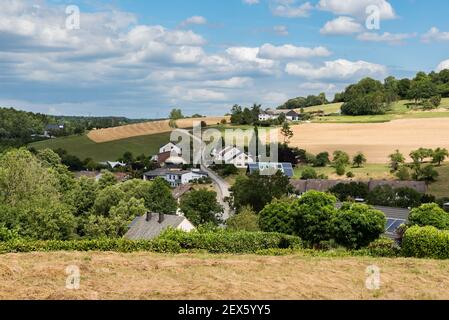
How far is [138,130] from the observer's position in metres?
165

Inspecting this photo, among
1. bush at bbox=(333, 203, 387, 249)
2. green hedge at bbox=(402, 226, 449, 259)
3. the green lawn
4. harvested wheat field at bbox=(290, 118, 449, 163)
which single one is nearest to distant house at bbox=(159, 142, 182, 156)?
harvested wheat field at bbox=(290, 118, 449, 163)

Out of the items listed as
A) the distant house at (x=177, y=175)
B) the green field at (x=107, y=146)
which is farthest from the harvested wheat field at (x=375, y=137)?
the green field at (x=107, y=146)

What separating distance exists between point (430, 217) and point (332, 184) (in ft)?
167

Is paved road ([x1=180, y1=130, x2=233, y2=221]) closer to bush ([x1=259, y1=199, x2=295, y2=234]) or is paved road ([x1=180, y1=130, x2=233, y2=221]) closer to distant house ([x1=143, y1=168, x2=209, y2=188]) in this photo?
distant house ([x1=143, y1=168, x2=209, y2=188])

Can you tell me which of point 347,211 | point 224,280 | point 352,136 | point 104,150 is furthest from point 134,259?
point 104,150

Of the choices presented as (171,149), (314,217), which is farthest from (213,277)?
(171,149)

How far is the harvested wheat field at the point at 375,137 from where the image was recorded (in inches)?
4642

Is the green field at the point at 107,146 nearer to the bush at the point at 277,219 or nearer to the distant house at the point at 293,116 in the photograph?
the distant house at the point at 293,116

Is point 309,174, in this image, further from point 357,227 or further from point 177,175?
point 357,227

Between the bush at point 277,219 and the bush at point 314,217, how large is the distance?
84 cm

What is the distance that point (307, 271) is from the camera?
79.4 ft

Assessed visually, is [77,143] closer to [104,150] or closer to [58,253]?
[104,150]
